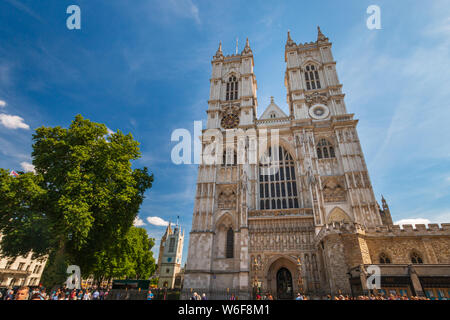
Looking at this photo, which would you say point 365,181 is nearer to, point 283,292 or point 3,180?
point 283,292

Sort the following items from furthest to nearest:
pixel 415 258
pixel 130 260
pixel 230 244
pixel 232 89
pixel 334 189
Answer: pixel 232 89 < pixel 130 260 < pixel 334 189 < pixel 230 244 < pixel 415 258

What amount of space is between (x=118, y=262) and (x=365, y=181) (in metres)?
28.9

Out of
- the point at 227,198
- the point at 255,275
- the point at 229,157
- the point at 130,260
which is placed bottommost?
the point at 255,275

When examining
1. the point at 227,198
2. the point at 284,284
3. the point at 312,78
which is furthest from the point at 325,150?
the point at 284,284

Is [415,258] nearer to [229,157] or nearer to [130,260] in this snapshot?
[229,157]

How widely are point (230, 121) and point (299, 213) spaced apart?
1533 centimetres

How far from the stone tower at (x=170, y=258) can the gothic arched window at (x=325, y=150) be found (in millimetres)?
45900

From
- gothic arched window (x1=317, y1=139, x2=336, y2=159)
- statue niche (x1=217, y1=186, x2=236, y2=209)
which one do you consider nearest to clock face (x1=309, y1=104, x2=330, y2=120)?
gothic arched window (x1=317, y1=139, x2=336, y2=159)

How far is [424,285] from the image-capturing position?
11.4 metres

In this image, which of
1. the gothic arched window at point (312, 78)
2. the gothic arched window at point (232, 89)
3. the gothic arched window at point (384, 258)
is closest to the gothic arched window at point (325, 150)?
the gothic arched window at point (312, 78)

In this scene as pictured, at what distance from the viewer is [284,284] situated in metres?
20.9

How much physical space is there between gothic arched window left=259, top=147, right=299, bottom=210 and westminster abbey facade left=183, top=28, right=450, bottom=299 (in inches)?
4.5
